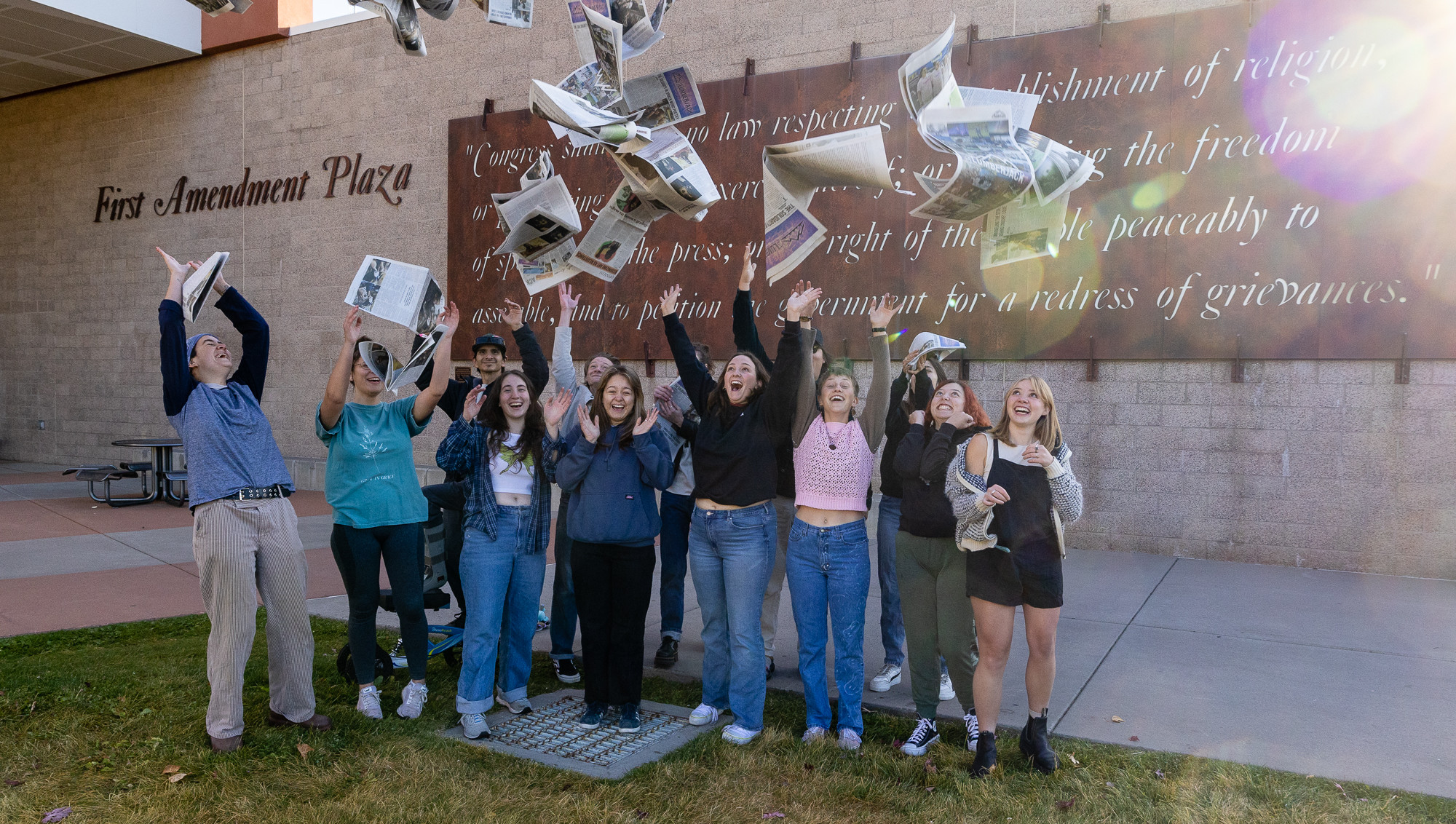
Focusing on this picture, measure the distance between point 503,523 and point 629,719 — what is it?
992 millimetres

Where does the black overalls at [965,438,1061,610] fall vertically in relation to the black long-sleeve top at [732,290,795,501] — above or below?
below

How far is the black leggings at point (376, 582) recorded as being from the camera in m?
4.06

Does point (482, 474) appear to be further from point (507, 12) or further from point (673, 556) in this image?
point (507, 12)

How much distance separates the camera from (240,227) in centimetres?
1250

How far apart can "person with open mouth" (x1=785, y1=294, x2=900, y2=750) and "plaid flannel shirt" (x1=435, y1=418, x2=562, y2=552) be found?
1109 mm

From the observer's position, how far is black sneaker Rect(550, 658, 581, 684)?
4.65 meters

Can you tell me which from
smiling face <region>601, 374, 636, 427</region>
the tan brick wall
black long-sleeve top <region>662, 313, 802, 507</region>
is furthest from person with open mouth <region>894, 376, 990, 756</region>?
the tan brick wall

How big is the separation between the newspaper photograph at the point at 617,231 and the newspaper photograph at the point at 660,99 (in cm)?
32

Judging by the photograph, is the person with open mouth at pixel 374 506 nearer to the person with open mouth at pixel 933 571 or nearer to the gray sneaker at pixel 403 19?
the gray sneaker at pixel 403 19

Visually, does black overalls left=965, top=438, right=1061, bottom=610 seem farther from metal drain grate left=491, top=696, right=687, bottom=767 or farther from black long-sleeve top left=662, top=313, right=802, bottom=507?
metal drain grate left=491, top=696, right=687, bottom=767

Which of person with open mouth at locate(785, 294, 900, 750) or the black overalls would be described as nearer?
the black overalls

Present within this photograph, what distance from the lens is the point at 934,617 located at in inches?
154

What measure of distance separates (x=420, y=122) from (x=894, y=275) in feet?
20.1

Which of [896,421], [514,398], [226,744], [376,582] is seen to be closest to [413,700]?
[376,582]
